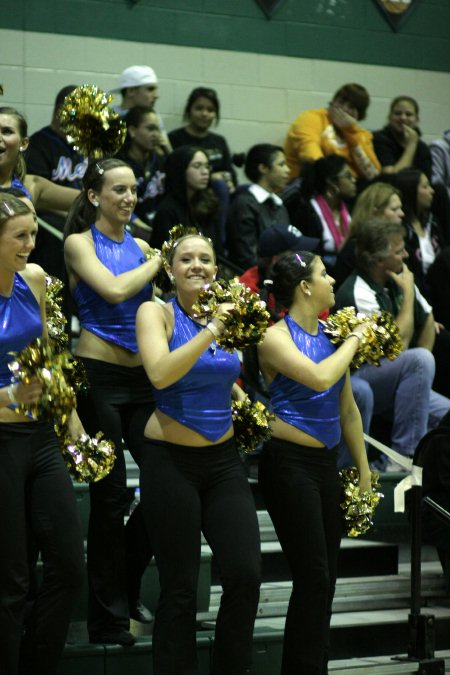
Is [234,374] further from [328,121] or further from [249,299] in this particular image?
[328,121]

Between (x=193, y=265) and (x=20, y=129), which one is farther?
(x=20, y=129)

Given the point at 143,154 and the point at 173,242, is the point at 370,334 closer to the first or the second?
the point at 173,242

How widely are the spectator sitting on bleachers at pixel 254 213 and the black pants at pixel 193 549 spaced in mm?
3425

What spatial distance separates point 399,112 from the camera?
9266 mm

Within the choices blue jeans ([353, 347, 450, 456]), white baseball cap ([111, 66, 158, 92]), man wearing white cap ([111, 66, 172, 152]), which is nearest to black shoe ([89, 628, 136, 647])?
blue jeans ([353, 347, 450, 456])

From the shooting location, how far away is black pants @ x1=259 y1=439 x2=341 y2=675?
4176mm

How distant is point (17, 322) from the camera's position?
3781 mm

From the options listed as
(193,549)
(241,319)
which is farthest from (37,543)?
(241,319)

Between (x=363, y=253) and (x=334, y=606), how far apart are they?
2.05m

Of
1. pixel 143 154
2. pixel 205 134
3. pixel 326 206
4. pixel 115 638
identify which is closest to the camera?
pixel 115 638

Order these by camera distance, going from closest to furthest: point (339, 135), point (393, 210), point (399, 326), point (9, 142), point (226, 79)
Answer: point (9, 142), point (399, 326), point (393, 210), point (339, 135), point (226, 79)

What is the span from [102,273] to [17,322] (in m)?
0.67

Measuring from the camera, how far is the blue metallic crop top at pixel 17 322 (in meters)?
3.72

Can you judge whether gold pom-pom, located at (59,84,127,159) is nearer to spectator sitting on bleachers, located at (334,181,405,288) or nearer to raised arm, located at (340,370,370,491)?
raised arm, located at (340,370,370,491)
